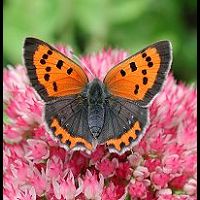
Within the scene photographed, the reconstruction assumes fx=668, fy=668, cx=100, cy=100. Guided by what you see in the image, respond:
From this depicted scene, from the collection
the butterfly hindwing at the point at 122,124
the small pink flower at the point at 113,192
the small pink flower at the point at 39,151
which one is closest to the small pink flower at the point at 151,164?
the small pink flower at the point at 113,192

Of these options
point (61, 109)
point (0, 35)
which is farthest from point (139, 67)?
point (0, 35)

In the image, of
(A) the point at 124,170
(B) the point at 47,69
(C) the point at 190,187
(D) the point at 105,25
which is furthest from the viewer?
(D) the point at 105,25

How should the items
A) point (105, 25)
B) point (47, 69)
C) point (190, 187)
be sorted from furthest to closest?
point (105, 25)
point (190, 187)
point (47, 69)

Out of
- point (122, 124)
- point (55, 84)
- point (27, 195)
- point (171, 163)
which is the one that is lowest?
point (27, 195)

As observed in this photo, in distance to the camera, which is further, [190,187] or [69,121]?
[190,187]

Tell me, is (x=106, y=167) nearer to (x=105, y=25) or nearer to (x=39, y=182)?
(x=39, y=182)

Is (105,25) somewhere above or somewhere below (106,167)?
above

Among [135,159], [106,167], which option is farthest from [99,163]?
[135,159]

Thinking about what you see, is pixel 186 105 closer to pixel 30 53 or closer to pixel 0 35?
pixel 30 53
